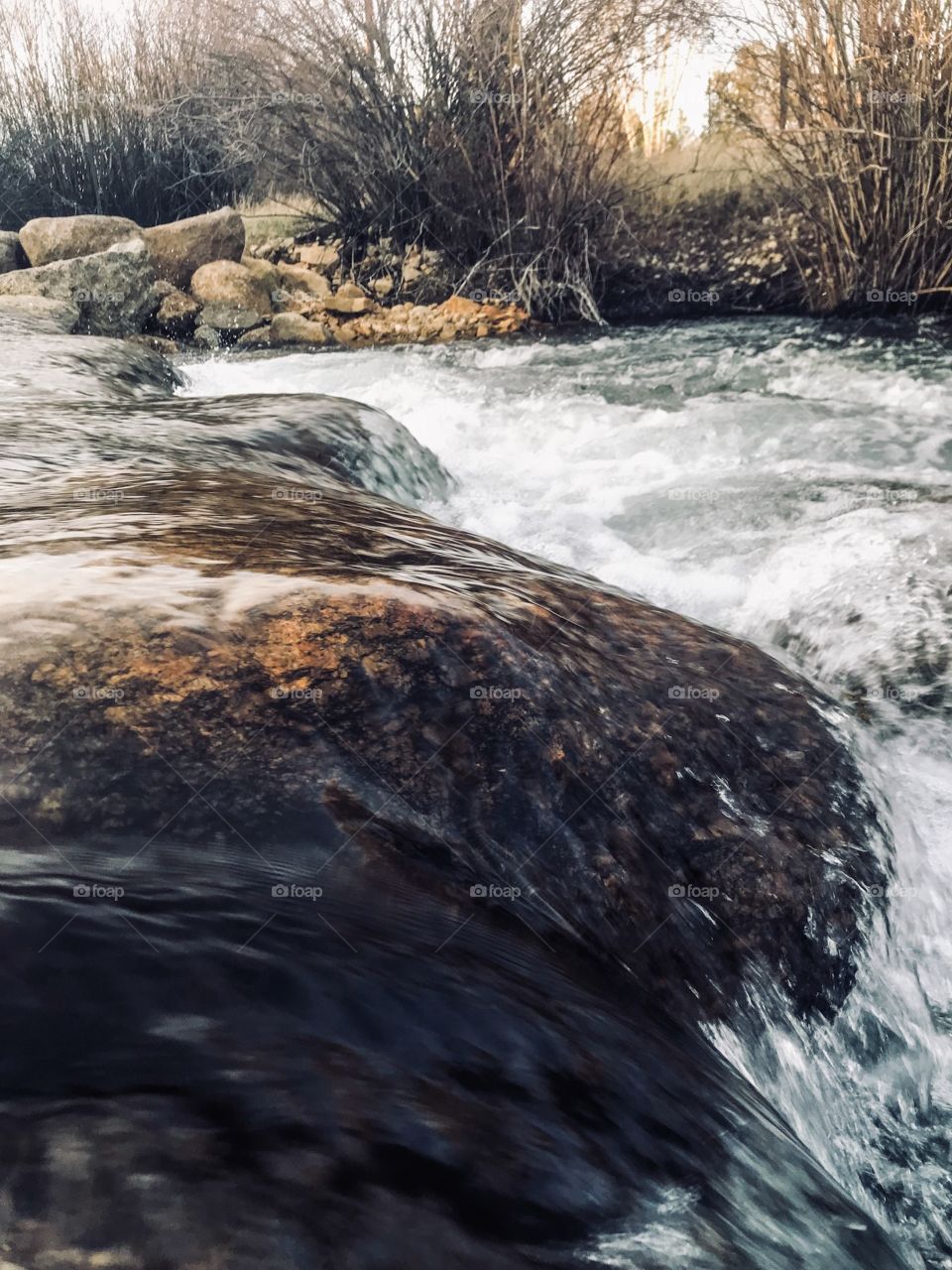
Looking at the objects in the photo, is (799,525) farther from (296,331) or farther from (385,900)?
(296,331)

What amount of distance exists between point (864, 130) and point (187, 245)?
6.66m

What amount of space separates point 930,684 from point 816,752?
2.09 ft

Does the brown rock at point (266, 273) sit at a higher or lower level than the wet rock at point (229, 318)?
higher

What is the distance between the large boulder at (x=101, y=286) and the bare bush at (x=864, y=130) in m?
5.41

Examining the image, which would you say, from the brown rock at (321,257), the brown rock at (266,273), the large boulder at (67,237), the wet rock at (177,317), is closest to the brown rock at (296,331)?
the brown rock at (266,273)

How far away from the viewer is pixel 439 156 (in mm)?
9375

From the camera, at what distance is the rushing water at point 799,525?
1.57 metres

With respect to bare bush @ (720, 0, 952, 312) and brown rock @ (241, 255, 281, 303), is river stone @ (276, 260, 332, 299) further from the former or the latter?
bare bush @ (720, 0, 952, 312)

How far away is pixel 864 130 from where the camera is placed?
22.8 feet

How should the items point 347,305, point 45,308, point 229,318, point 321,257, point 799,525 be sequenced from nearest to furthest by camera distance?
point 799,525, point 45,308, point 229,318, point 347,305, point 321,257

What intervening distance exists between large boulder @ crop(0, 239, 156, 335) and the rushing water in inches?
66.7

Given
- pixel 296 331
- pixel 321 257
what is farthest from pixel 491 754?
pixel 321 257

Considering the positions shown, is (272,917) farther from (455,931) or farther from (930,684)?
(930,684)

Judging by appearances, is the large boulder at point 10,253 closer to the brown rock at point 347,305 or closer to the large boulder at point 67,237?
the large boulder at point 67,237
